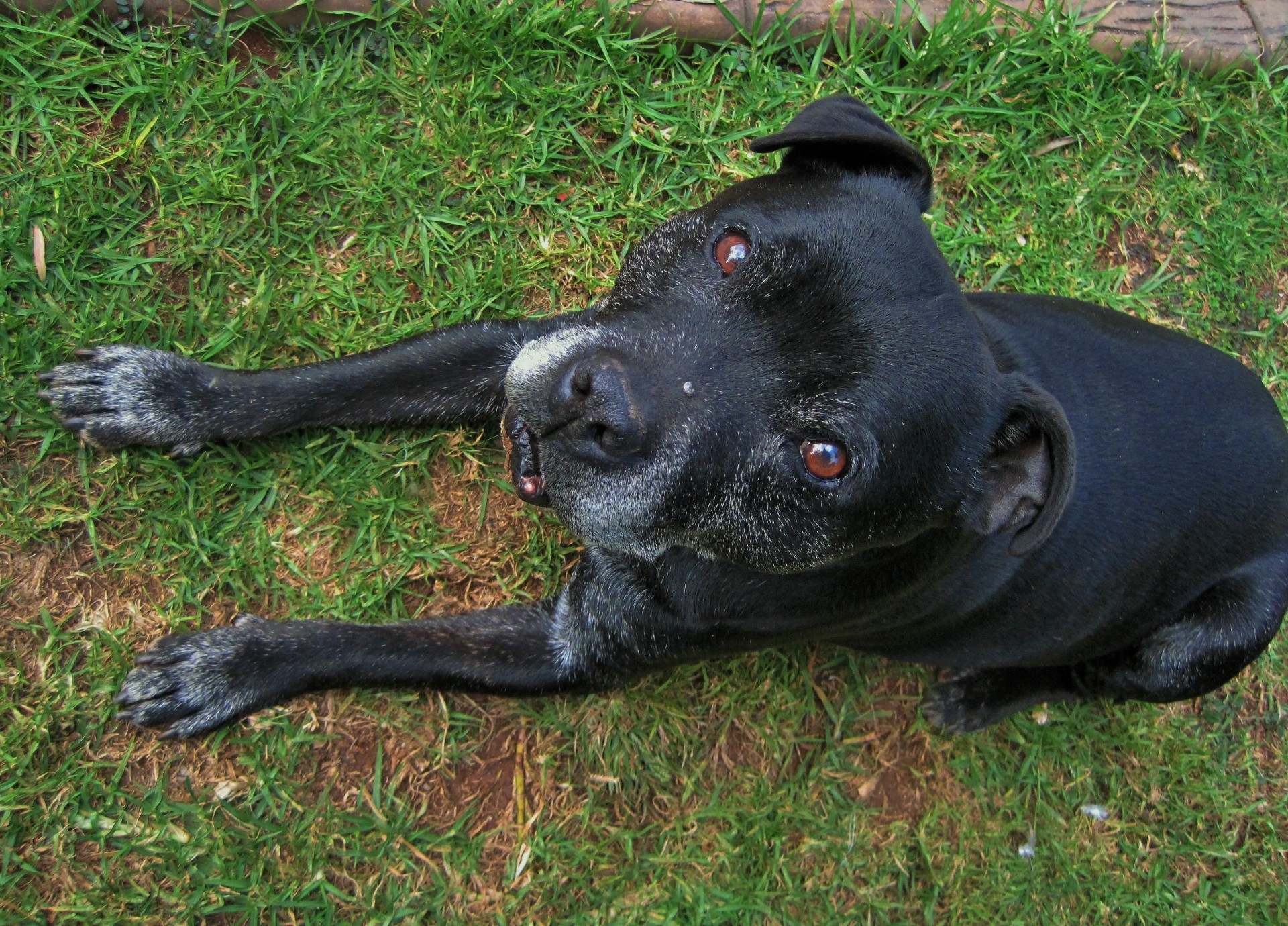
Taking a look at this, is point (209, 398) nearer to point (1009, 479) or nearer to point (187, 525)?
point (187, 525)

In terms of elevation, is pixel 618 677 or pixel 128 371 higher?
pixel 128 371

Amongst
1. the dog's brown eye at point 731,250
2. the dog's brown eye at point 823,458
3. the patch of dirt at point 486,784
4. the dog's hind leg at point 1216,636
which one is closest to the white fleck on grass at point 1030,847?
the dog's hind leg at point 1216,636

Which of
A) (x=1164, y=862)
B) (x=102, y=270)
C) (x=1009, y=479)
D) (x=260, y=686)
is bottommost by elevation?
(x=1164, y=862)

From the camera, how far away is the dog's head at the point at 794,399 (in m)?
2.87

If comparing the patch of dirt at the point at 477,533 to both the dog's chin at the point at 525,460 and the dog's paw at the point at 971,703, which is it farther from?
the dog's paw at the point at 971,703

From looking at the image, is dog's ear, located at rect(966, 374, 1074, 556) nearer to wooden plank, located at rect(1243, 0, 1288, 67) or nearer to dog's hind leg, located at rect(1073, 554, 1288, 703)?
dog's hind leg, located at rect(1073, 554, 1288, 703)

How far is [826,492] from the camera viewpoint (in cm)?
292

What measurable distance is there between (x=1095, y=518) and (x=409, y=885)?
340cm

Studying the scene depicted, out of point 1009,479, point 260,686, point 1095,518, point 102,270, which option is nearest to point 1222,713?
point 1095,518

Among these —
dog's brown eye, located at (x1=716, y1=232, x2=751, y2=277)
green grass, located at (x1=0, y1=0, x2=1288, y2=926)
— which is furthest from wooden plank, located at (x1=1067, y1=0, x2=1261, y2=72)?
dog's brown eye, located at (x1=716, y1=232, x2=751, y2=277)

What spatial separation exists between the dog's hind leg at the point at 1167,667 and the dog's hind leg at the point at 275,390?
284 centimetres

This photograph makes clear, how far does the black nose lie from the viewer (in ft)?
9.18

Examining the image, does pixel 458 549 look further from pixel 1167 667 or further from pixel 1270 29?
pixel 1270 29

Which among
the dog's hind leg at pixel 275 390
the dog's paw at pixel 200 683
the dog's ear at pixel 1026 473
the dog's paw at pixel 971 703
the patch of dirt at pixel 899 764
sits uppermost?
the dog's ear at pixel 1026 473
